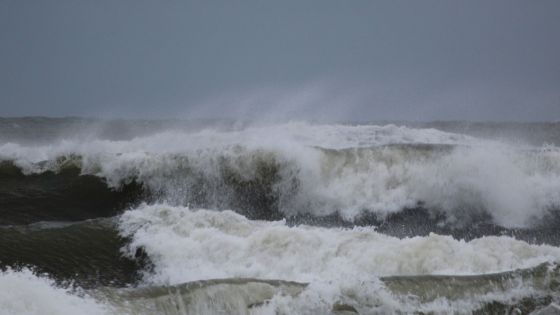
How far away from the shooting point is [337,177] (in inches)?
527

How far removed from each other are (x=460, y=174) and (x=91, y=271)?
882 centimetres

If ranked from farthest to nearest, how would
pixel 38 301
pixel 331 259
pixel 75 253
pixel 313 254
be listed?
pixel 75 253 < pixel 313 254 < pixel 331 259 < pixel 38 301

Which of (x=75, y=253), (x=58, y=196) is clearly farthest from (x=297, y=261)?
(x=58, y=196)

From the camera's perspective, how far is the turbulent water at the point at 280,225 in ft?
17.7

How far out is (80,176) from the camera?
48.1 feet

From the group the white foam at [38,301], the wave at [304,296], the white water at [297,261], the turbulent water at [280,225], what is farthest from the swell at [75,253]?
the white foam at [38,301]

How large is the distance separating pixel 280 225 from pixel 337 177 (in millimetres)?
5610

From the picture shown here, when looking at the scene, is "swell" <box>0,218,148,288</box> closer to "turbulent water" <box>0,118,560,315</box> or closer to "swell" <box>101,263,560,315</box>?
"turbulent water" <box>0,118,560,315</box>

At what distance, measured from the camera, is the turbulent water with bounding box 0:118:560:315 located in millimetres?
5383

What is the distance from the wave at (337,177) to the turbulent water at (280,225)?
4 centimetres

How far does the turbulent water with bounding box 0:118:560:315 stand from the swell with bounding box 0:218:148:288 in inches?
1.2

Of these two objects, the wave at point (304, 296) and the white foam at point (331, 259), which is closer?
the wave at point (304, 296)

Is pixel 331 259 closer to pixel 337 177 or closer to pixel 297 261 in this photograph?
pixel 297 261

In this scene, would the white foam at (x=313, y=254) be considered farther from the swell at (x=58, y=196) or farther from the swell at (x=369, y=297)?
the swell at (x=58, y=196)
